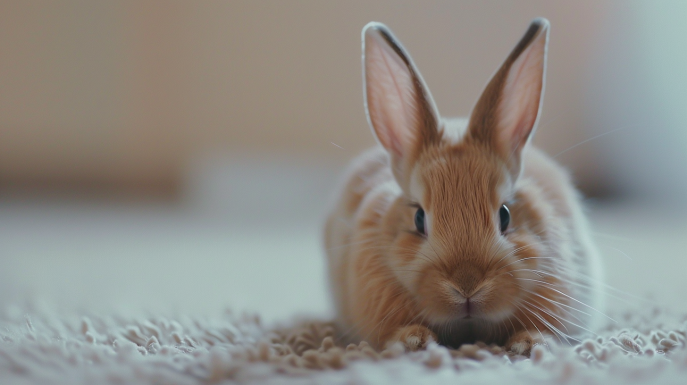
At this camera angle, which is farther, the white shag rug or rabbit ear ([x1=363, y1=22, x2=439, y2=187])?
rabbit ear ([x1=363, y1=22, x2=439, y2=187])

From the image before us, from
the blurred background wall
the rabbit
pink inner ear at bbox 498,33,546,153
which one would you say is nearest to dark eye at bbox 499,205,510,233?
the rabbit

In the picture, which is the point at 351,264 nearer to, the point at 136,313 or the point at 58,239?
the point at 136,313

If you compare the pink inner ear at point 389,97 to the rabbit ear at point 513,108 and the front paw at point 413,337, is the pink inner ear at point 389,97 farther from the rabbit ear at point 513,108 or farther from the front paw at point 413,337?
the front paw at point 413,337

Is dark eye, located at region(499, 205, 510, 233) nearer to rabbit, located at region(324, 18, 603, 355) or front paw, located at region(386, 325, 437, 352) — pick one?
rabbit, located at region(324, 18, 603, 355)

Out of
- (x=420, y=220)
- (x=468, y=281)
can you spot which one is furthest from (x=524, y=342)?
(x=420, y=220)

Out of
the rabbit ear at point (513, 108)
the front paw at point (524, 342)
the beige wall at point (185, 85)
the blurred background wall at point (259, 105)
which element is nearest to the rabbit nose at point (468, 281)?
the front paw at point (524, 342)
